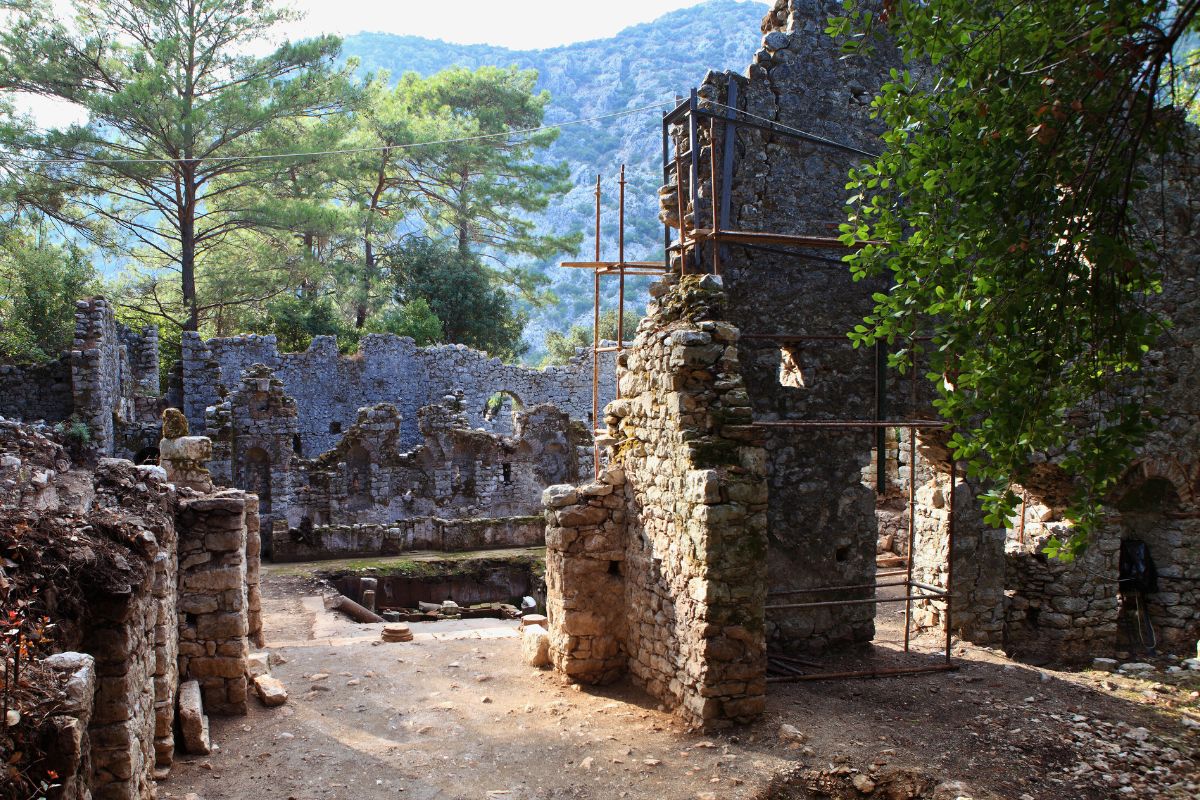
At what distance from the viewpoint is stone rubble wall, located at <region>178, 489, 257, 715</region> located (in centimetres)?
719

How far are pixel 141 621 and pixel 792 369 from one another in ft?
21.5

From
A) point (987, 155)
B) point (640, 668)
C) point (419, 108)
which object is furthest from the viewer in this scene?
point (419, 108)

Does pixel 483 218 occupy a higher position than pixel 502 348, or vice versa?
pixel 483 218

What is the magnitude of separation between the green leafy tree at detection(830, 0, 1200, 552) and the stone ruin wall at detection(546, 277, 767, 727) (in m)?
2.15

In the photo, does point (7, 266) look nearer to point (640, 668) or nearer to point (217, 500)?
point (217, 500)

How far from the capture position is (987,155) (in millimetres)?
4648

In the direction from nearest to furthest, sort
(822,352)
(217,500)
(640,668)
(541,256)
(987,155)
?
(987,155)
(217,500)
(640,668)
(822,352)
(541,256)

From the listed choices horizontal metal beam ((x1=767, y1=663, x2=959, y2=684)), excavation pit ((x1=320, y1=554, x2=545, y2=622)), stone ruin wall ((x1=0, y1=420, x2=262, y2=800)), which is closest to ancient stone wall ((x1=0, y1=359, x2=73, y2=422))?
excavation pit ((x1=320, y1=554, x2=545, y2=622))

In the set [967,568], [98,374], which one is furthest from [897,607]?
[98,374]

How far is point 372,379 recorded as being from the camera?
2491 centimetres

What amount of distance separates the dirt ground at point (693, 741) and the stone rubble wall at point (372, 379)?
50.0ft

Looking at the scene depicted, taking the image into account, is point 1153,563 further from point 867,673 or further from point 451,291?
point 451,291

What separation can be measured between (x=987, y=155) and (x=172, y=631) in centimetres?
634

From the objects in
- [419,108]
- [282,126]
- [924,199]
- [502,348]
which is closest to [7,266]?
[282,126]
